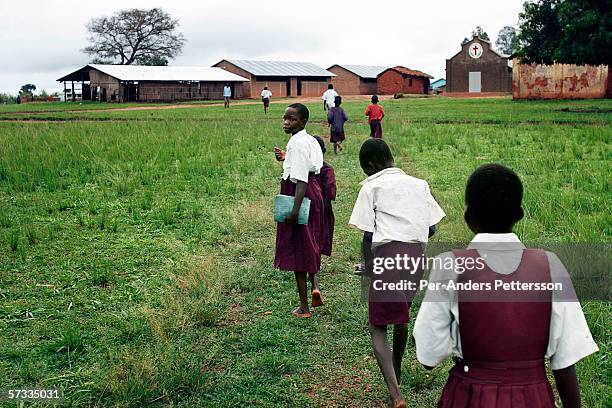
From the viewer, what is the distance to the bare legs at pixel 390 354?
3811 mm

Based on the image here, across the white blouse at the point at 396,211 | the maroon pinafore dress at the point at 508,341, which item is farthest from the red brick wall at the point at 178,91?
the maroon pinafore dress at the point at 508,341

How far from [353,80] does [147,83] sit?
83.2ft

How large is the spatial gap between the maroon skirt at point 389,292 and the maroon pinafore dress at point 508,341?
1603 millimetres

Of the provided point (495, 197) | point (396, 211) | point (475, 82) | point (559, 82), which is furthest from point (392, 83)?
point (495, 197)

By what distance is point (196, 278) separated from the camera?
6.45 m

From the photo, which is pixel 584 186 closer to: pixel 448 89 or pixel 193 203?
pixel 193 203

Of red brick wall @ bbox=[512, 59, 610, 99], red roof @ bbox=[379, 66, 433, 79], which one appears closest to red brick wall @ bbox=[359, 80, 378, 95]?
red roof @ bbox=[379, 66, 433, 79]

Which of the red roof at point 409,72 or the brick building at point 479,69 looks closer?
the brick building at point 479,69

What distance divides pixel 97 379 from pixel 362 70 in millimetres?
73679

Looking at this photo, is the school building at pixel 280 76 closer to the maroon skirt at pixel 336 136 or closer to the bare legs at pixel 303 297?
the maroon skirt at pixel 336 136

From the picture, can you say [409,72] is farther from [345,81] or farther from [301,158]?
[301,158]

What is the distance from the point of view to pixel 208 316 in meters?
5.52

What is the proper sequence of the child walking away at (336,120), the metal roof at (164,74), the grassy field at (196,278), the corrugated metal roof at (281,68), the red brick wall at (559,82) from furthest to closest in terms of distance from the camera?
the corrugated metal roof at (281,68), the metal roof at (164,74), the red brick wall at (559,82), the child walking away at (336,120), the grassy field at (196,278)

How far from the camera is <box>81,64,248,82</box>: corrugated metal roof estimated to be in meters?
56.7
